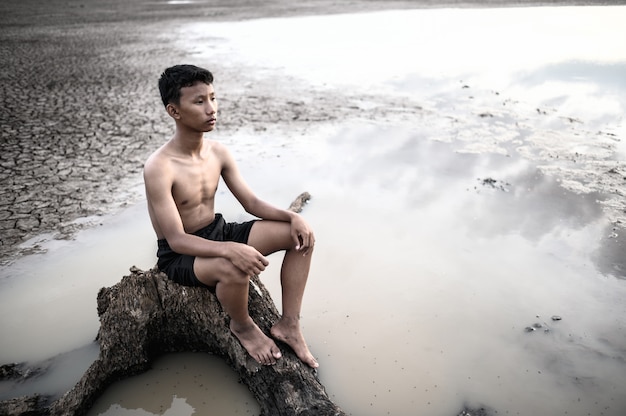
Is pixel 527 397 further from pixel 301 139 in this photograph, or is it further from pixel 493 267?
pixel 301 139

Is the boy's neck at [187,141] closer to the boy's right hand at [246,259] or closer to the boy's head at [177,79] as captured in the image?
the boy's head at [177,79]

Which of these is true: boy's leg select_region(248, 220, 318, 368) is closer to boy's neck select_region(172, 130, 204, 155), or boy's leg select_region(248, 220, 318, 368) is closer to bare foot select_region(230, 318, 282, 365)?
bare foot select_region(230, 318, 282, 365)

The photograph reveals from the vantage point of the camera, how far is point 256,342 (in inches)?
89.5

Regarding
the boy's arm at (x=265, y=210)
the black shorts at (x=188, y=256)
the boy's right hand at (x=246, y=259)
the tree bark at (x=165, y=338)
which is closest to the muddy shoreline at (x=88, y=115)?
the tree bark at (x=165, y=338)

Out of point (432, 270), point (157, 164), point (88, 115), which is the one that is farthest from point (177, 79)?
point (88, 115)

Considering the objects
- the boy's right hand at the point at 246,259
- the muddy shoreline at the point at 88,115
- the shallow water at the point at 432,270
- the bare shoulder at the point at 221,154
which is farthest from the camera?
the muddy shoreline at the point at 88,115

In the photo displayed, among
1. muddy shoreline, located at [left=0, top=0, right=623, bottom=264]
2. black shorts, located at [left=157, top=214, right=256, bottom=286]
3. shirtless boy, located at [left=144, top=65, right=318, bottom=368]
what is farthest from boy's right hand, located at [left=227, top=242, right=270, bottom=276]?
muddy shoreline, located at [left=0, top=0, right=623, bottom=264]

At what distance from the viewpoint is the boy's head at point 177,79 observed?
2309 mm

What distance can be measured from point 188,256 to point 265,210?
52 centimetres

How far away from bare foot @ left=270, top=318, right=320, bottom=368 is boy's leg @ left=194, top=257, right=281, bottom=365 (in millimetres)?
86

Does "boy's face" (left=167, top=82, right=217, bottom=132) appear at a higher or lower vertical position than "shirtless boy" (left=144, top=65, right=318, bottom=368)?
higher

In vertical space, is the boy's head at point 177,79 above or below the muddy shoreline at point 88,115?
above

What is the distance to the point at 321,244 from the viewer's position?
3.81 m

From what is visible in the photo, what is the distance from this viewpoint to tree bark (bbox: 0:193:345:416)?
2227 millimetres
